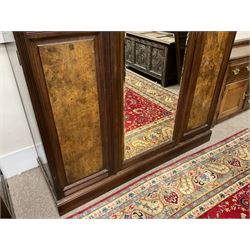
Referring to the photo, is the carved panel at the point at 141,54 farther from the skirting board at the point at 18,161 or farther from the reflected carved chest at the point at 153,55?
the skirting board at the point at 18,161

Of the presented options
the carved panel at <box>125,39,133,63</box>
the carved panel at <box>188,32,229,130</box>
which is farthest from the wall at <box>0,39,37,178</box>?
the carved panel at <box>188,32,229,130</box>

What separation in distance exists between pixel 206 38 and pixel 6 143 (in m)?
1.57

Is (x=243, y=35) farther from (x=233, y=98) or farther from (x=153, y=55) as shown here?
(x=153, y=55)

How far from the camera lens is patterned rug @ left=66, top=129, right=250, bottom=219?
57.2 inches

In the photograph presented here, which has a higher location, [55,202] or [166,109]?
[166,109]

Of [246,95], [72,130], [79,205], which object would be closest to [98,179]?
[79,205]

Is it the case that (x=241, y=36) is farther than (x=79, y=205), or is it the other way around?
(x=241, y=36)

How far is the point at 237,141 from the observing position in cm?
212

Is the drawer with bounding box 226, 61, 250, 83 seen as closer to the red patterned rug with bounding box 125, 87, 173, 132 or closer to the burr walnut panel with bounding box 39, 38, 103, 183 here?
the red patterned rug with bounding box 125, 87, 173, 132

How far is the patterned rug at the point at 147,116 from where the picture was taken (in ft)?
5.32

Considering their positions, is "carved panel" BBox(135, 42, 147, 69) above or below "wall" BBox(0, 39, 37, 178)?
above

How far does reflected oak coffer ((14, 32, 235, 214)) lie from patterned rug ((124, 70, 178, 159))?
0.21ft

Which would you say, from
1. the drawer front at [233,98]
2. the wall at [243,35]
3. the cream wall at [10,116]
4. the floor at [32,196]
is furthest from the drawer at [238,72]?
the cream wall at [10,116]
